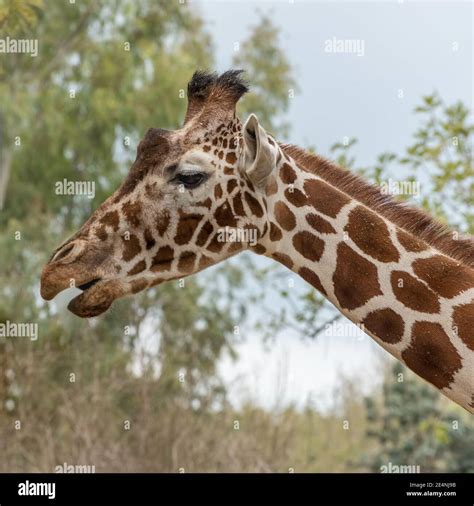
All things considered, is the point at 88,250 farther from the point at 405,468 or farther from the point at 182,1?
the point at 182,1

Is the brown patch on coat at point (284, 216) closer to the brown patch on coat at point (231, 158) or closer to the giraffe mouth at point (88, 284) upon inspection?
the brown patch on coat at point (231, 158)

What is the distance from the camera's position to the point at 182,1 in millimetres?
23516

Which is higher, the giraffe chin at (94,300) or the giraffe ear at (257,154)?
the giraffe ear at (257,154)

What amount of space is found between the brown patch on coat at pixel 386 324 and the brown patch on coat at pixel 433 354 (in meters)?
0.08

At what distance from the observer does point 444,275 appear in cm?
516

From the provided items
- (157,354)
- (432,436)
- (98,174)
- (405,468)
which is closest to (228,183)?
(157,354)

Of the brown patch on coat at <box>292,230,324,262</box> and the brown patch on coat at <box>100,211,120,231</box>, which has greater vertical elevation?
the brown patch on coat at <box>100,211,120,231</box>

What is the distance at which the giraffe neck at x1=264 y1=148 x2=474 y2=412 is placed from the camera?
5.05 m

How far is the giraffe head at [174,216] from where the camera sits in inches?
206
